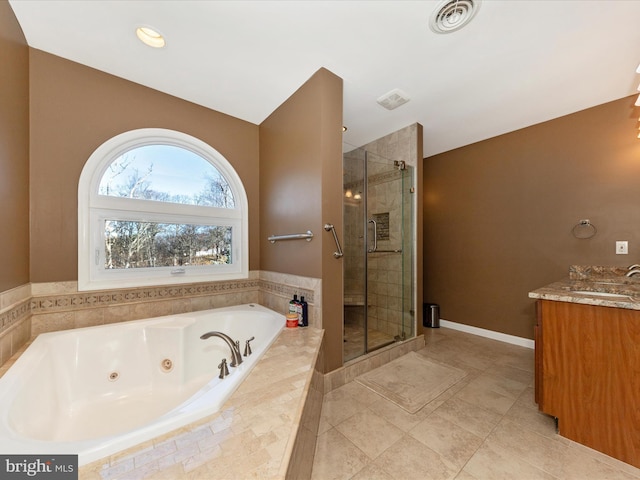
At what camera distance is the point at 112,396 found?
1557mm

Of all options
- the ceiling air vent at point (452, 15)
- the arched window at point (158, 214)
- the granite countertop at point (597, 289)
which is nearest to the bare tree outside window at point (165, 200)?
the arched window at point (158, 214)

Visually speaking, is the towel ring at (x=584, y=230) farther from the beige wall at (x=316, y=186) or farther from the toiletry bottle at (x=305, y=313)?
the toiletry bottle at (x=305, y=313)

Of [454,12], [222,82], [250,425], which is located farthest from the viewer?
[222,82]

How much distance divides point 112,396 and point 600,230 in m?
4.10

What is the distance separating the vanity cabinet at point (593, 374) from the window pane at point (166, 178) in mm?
2670

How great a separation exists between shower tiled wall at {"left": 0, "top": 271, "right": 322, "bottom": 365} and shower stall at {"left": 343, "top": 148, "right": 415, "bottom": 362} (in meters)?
0.59

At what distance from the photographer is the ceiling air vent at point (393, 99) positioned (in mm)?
2096

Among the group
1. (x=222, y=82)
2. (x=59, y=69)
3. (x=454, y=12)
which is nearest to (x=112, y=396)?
(x=59, y=69)

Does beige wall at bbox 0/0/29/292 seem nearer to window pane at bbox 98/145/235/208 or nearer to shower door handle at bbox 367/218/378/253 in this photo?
window pane at bbox 98/145/235/208

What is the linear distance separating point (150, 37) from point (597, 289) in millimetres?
3398

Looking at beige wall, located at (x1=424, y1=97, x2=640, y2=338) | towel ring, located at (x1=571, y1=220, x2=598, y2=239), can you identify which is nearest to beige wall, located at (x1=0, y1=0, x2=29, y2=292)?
beige wall, located at (x1=424, y1=97, x2=640, y2=338)

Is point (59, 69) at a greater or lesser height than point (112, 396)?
greater

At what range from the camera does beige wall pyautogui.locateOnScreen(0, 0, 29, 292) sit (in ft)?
4.23

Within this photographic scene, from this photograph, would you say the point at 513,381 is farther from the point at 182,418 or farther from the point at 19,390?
the point at 19,390
